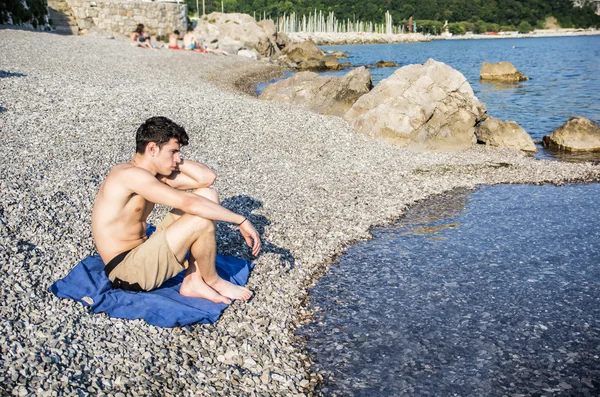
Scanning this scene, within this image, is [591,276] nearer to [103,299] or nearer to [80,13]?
[103,299]

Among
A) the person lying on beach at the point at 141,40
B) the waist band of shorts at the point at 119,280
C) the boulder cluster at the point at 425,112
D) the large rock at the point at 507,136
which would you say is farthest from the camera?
the person lying on beach at the point at 141,40

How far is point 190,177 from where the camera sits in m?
6.90

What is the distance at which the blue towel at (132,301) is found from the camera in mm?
6164

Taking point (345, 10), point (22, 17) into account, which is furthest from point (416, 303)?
point (345, 10)

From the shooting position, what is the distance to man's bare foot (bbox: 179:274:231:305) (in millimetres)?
6758

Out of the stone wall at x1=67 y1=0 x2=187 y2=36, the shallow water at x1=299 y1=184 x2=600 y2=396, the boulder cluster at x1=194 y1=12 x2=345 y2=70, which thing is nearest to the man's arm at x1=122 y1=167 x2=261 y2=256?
the shallow water at x1=299 y1=184 x2=600 y2=396

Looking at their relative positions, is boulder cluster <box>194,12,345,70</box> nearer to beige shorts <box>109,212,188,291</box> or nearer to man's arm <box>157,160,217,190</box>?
man's arm <box>157,160,217,190</box>

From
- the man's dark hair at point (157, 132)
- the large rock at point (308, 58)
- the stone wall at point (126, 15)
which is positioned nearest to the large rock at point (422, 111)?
Result: the man's dark hair at point (157, 132)

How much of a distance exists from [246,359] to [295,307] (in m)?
1.53

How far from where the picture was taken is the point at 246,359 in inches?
233

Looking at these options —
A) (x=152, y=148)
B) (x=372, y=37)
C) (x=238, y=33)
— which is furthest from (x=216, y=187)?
(x=372, y=37)

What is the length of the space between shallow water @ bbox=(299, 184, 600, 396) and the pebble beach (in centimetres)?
51

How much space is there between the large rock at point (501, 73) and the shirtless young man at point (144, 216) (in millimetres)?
43184

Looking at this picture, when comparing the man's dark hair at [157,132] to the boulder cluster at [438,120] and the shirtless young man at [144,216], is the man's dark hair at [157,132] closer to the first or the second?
the shirtless young man at [144,216]
